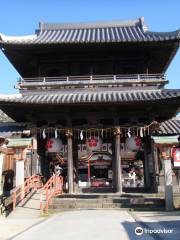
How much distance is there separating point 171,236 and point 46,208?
7.31 meters

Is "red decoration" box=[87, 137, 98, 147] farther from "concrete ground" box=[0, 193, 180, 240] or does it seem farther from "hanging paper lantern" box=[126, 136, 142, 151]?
"concrete ground" box=[0, 193, 180, 240]

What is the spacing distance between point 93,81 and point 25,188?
7.08 m

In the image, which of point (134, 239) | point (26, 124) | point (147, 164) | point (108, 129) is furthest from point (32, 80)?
point (134, 239)

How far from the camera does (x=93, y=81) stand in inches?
786

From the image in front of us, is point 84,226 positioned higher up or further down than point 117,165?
further down

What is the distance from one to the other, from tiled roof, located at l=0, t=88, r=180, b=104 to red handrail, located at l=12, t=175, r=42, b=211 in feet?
12.9

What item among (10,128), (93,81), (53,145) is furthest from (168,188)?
(10,128)

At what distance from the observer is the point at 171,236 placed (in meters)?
8.70

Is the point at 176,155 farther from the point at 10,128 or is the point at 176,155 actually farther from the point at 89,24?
the point at 89,24

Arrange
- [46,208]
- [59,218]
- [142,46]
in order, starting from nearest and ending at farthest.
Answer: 1. [59,218]
2. [46,208]
3. [142,46]

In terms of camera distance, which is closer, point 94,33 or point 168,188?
point 168,188

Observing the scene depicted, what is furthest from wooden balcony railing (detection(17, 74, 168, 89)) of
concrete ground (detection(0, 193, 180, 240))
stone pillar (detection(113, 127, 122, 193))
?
concrete ground (detection(0, 193, 180, 240))

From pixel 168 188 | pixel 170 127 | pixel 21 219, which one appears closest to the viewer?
pixel 21 219

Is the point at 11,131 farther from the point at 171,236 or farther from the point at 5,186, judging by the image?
the point at 171,236
